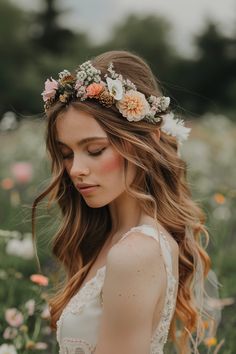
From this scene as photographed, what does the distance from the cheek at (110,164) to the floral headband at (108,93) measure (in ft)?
0.47

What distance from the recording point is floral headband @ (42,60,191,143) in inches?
90.8

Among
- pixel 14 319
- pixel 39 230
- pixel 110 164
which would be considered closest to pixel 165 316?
pixel 110 164

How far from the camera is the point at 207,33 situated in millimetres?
36531

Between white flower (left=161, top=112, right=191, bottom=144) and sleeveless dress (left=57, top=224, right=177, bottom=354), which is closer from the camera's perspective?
sleeveless dress (left=57, top=224, right=177, bottom=354)

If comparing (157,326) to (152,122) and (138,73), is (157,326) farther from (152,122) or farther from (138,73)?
(138,73)

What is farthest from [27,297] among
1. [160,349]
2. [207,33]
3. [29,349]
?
[207,33]

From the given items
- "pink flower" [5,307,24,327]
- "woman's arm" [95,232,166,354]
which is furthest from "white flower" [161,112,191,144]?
"pink flower" [5,307,24,327]

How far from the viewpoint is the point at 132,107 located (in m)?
2.31

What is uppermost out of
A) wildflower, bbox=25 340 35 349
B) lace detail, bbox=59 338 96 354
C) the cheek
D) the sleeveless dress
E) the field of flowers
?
the cheek

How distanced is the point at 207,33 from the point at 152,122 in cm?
3511

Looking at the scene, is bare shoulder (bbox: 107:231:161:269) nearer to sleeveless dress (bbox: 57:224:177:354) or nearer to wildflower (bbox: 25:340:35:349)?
sleeveless dress (bbox: 57:224:177:354)

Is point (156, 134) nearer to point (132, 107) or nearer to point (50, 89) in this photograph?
point (132, 107)

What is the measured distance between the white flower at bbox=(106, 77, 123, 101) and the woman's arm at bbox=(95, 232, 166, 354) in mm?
500

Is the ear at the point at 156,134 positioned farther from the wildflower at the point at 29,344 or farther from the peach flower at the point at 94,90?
the wildflower at the point at 29,344
